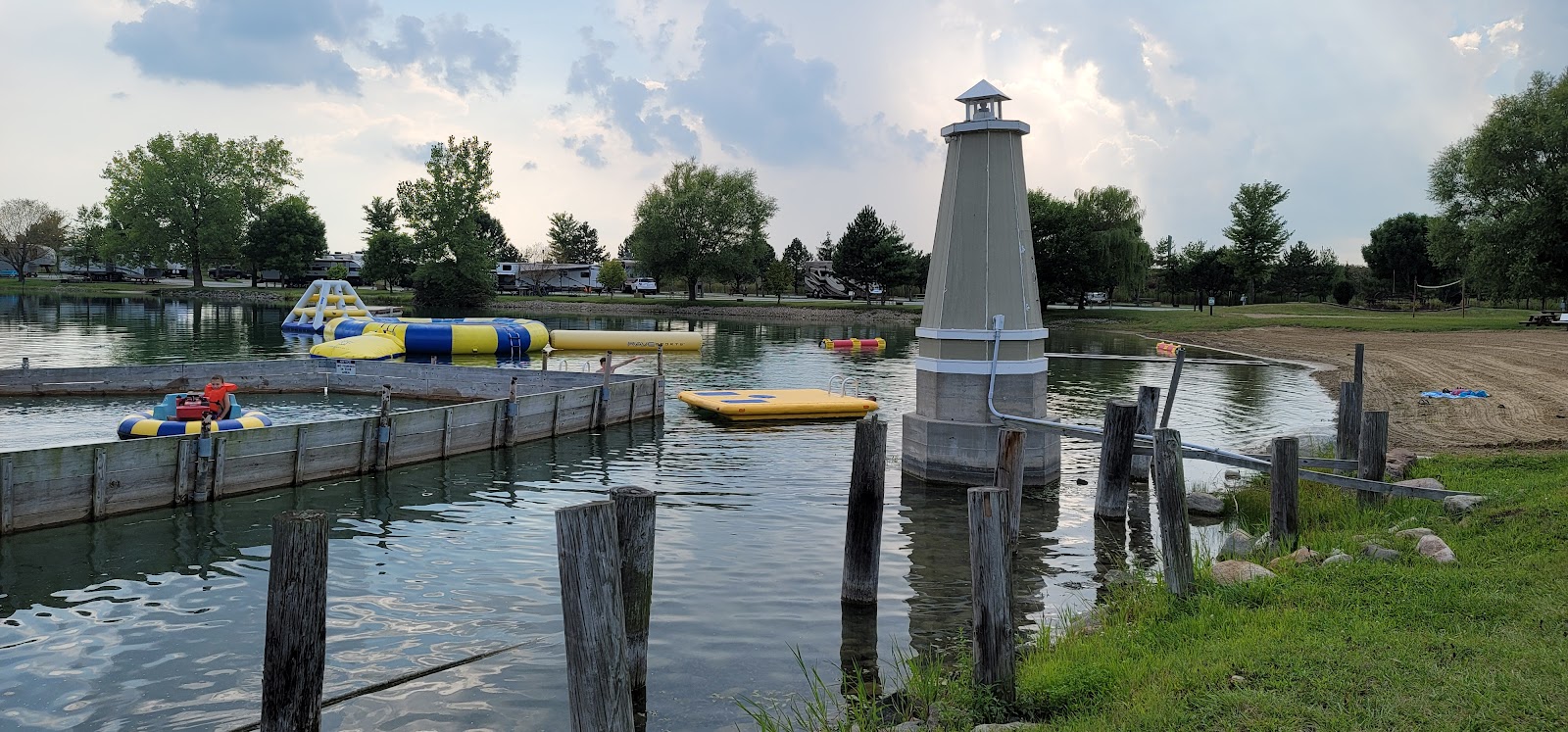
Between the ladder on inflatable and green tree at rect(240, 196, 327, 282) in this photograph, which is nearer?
the ladder on inflatable

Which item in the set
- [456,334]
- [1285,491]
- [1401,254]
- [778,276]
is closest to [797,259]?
[778,276]

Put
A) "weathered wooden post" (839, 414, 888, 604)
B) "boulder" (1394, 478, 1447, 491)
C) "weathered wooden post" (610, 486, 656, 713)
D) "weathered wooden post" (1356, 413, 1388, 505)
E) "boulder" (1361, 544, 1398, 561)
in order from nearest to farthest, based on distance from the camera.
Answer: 1. "weathered wooden post" (610, 486, 656, 713)
2. "boulder" (1361, 544, 1398, 561)
3. "weathered wooden post" (839, 414, 888, 604)
4. "boulder" (1394, 478, 1447, 491)
5. "weathered wooden post" (1356, 413, 1388, 505)

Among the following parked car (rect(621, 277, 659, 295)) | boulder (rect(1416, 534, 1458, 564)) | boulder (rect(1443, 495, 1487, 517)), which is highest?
parked car (rect(621, 277, 659, 295))

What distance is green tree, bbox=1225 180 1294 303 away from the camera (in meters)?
80.4

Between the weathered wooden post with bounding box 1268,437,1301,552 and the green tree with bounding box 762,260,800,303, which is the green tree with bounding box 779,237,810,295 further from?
the weathered wooden post with bounding box 1268,437,1301,552

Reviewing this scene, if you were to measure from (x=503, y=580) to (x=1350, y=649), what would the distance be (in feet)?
30.0

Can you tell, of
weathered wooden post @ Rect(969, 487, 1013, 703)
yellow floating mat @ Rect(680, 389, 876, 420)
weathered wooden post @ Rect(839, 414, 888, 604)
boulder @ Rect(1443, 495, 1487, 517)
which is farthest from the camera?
yellow floating mat @ Rect(680, 389, 876, 420)

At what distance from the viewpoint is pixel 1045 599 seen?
38.0ft

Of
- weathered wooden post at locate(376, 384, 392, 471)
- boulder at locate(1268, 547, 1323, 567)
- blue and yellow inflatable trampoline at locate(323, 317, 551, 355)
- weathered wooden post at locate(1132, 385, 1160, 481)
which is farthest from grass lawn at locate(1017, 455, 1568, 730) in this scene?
blue and yellow inflatable trampoline at locate(323, 317, 551, 355)

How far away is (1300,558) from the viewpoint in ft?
31.7

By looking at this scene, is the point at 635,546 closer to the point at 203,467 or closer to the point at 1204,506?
the point at 1204,506

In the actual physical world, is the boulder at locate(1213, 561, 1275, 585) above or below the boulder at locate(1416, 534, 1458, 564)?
below

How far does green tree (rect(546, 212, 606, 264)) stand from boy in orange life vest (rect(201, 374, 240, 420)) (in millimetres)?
125339

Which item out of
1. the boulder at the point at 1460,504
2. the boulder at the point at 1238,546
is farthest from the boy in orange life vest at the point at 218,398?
the boulder at the point at 1460,504
